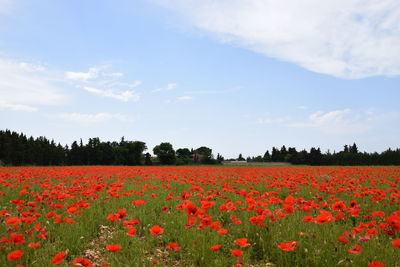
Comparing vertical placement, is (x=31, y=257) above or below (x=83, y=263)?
below

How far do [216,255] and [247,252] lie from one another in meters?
Result: 0.43

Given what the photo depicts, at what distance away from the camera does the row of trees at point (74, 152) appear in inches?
2276

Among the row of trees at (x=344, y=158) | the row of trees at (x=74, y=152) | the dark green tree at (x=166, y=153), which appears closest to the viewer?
the row of trees at (x=74, y=152)

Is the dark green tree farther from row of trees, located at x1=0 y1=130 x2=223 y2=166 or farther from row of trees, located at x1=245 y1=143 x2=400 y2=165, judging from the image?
row of trees, located at x1=245 y1=143 x2=400 y2=165

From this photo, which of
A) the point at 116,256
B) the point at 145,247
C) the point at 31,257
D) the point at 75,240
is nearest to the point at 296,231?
the point at 145,247

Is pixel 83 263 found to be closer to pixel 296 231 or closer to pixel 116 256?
pixel 116 256

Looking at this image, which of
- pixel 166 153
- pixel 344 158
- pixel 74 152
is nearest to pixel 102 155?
pixel 74 152

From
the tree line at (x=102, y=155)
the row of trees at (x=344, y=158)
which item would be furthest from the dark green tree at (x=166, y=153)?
the row of trees at (x=344, y=158)

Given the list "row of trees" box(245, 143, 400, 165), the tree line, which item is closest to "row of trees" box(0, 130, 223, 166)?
the tree line

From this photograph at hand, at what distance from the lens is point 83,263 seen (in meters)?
2.90

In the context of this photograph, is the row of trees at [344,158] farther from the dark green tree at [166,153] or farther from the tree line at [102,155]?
the dark green tree at [166,153]

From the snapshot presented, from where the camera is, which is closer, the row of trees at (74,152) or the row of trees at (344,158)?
the row of trees at (74,152)

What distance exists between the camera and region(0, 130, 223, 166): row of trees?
2276 inches

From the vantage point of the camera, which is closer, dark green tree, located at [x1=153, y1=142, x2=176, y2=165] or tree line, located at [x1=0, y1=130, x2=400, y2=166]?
tree line, located at [x1=0, y1=130, x2=400, y2=166]
